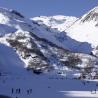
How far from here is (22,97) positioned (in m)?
91.7

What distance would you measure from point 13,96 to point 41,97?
20.6ft

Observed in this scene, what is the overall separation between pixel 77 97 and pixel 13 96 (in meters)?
18.4

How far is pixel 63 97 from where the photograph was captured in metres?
102

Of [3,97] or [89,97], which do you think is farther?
[89,97]

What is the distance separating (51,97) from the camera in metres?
97.2

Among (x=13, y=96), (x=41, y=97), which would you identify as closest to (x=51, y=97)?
(x=41, y=97)

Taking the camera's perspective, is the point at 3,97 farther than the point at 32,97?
No

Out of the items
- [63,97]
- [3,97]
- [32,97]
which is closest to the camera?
[3,97]

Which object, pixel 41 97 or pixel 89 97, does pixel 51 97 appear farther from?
pixel 89 97

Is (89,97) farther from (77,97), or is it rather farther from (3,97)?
(3,97)

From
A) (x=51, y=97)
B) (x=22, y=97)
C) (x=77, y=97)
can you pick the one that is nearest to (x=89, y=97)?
(x=77, y=97)

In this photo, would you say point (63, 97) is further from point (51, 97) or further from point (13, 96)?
point (13, 96)

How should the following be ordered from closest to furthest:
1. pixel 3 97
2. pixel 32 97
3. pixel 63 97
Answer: pixel 3 97 → pixel 32 97 → pixel 63 97

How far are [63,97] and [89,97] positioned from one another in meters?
7.66
